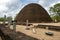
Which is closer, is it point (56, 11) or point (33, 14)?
point (33, 14)

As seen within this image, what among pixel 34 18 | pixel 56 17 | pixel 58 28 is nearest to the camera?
pixel 58 28

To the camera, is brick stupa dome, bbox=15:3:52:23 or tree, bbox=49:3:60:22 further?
tree, bbox=49:3:60:22

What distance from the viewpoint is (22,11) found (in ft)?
117

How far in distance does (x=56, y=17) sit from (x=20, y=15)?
15.2m

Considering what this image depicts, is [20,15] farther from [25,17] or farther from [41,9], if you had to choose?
[41,9]

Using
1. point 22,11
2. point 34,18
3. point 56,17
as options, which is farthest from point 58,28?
point 56,17

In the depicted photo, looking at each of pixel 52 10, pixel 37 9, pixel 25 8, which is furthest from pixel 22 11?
pixel 52 10

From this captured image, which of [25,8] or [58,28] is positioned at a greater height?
[25,8]

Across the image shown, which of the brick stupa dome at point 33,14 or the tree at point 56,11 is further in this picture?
the tree at point 56,11

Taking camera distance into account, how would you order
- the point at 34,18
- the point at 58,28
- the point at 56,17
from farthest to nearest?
the point at 56,17, the point at 34,18, the point at 58,28

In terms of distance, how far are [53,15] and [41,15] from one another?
49.3 feet

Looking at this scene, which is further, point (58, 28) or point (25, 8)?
point (25, 8)

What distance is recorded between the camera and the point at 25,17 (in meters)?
34.3

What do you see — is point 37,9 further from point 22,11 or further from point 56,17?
point 56,17
